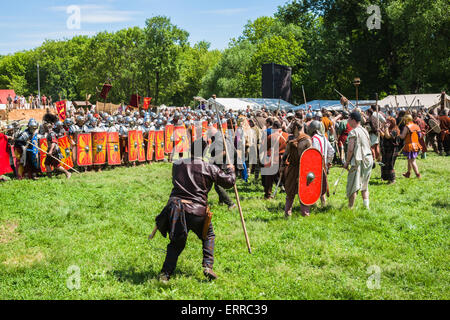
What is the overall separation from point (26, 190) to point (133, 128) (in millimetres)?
5363

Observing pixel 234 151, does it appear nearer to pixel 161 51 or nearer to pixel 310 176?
pixel 310 176

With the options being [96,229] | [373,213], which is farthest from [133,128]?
[373,213]

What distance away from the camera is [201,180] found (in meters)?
4.91

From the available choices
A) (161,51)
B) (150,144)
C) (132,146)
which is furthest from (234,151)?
(161,51)

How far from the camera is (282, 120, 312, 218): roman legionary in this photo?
291 inches

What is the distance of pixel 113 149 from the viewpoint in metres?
14.0

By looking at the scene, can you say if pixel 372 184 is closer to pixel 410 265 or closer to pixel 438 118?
pixel 410 265

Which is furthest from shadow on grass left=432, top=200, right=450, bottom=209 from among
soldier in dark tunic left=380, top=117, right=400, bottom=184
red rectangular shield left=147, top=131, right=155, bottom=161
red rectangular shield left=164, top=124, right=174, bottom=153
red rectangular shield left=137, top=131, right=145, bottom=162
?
red rectangular shield left=164, top=124, right=174, bottom=153

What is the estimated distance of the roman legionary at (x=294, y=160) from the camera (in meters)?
7.38

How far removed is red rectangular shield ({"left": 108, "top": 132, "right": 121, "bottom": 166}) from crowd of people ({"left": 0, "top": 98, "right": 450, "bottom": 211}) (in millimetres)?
315

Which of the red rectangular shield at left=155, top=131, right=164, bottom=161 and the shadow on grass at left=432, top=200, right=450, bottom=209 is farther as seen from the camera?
the red rectangular shield at left=155, top=131, right=164, bottom=161

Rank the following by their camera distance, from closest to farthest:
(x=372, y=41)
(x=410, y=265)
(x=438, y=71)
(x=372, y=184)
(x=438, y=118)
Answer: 1. (x=410, y=265)
2. (x=372, y=184)
3. (x=438, y=118)
4. (x=438, y=71)
5. (x=372, y=41)

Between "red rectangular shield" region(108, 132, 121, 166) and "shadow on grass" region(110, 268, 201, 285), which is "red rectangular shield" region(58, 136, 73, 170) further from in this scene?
"shadow on grass" region(110, 268, 201, 285)

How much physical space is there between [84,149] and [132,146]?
197 centimetres
